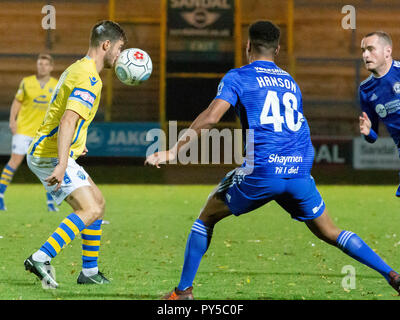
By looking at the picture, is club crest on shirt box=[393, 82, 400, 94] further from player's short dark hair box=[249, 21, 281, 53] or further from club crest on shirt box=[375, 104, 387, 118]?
player's short dark hair box=[249, 21, 281, 53]

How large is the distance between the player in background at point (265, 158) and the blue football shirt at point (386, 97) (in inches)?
73.4

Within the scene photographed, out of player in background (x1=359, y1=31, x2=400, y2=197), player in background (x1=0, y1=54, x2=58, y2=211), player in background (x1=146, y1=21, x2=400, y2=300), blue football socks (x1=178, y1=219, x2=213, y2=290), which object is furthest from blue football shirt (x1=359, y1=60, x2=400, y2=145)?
player in background (x1=0, y1=54, x2=58, y2=211)

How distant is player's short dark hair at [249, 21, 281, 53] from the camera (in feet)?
17.5

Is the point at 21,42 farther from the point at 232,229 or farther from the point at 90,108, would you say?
the point at 90,108

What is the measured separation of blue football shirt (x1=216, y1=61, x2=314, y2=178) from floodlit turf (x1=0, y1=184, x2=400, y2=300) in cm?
106

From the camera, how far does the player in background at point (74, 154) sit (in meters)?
5.66

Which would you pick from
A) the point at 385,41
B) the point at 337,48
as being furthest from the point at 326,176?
the point at 385,41

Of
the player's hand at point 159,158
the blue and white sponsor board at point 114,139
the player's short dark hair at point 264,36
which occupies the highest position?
the blue and white sponsor board at point 114,139

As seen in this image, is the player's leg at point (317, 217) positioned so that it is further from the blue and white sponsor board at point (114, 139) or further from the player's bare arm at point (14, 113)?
the blue and white sponsor board at point (114, 139)

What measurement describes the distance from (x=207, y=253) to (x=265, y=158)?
9.82 feet

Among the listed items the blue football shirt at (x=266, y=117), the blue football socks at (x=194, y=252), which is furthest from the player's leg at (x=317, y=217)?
the blue football socks at (x=194, y=252)

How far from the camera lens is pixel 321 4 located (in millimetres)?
24734

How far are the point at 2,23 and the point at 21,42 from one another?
80 centimetres

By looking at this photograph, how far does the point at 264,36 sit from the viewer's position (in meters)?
5.35
